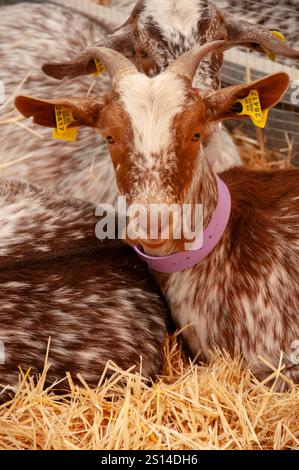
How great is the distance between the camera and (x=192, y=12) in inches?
167

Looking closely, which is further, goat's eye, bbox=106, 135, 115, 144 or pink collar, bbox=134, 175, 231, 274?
pink collar, bbox=134, 175, 231, 274

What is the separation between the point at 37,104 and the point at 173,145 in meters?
0.67

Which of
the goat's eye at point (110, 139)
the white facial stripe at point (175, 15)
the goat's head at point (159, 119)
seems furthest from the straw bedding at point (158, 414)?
the white facial stripe at point (175, 15)

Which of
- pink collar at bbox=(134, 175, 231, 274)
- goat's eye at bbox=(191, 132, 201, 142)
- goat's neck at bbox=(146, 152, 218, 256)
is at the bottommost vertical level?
pink collar at bbox=(134, 175, 231, 274)

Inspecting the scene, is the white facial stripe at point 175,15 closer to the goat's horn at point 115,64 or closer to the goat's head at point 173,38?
the goat's head at point 173,38

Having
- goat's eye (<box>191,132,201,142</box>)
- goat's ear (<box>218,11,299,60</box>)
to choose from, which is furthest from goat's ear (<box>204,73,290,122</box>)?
goat's ear (<box>218,11,299,60</box>)

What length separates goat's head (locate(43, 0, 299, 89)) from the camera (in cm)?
415

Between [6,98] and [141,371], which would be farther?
[6,98]

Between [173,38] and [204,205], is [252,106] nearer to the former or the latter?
[204,205]

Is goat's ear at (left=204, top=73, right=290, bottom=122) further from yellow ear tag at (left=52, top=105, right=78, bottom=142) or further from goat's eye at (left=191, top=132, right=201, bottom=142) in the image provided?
yellow ear tag at (left=52, top=105, right=78, bottom=142)

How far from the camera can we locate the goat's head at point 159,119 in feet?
10.6

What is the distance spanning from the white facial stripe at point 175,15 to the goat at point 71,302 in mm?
989
